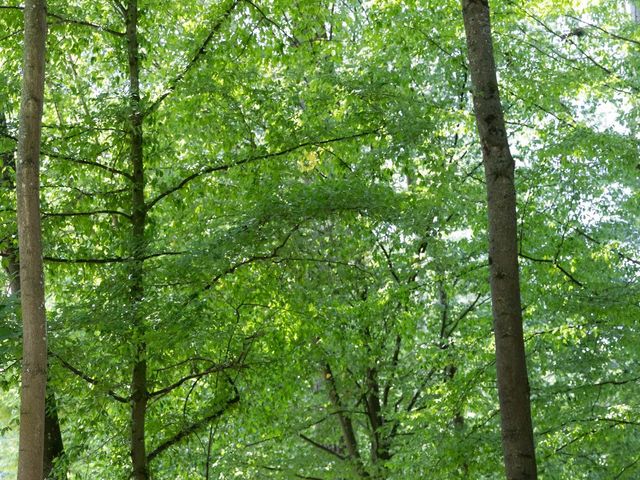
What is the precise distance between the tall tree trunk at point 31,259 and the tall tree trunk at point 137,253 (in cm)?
220

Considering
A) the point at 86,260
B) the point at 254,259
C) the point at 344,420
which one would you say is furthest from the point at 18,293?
the point at 344,420

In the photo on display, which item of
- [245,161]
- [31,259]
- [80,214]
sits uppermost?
[245,161]

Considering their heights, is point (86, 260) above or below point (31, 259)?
above

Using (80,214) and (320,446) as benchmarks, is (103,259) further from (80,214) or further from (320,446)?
(320,446)

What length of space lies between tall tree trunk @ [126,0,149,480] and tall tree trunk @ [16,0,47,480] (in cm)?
220

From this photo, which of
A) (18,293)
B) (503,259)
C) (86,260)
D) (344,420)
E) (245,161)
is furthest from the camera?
(344,420)

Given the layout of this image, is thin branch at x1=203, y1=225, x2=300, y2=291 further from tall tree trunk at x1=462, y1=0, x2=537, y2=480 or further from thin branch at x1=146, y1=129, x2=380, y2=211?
Result: tall tree trunk at x1=462, y1=0, x2=537, y2=480

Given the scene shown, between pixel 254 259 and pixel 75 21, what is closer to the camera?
Answer: pixel 254 259

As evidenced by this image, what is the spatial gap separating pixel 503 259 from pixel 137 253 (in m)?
3.25

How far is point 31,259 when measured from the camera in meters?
4.67

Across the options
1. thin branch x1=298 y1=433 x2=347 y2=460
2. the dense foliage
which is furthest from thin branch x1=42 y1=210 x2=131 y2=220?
thin branch x1=298 y1=433 x2=347 y2=460

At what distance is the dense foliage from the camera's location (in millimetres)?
7598

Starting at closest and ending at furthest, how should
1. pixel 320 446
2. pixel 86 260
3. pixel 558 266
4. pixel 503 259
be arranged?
pixel 503 259
pixel 86 260
pixel 558 266
pixel 320 446

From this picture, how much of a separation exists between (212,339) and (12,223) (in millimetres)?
2213
